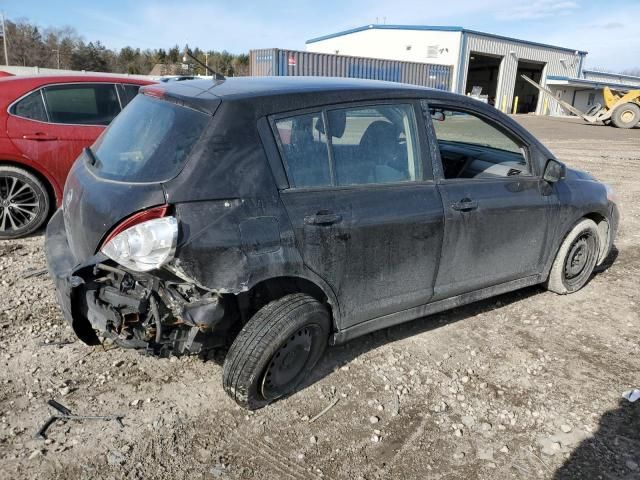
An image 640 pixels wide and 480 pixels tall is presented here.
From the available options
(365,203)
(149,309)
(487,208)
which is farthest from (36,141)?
(487,208)

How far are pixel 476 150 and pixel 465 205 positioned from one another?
126 cm

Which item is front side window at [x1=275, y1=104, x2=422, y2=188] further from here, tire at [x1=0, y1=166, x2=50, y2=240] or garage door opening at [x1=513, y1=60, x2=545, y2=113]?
garage door opening at [x1=513, y1=60, x2=545, y2=113]

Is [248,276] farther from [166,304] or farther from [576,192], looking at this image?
[576,192]

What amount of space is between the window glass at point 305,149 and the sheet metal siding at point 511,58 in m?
37.4

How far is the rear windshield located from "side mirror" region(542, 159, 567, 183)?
8.39ft

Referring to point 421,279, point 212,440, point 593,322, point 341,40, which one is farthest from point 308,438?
point 341,40

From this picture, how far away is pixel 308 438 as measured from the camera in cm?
264

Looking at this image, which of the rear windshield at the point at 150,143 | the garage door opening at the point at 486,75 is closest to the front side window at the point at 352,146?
the rear windshield at the point at 150,143

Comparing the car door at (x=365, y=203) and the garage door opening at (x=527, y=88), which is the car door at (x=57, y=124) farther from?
the garage door opening at (x=527, y=88)

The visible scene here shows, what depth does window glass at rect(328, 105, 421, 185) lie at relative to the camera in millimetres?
2916

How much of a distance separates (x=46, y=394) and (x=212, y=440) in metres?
1.04

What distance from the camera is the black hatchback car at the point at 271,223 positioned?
2.47 m

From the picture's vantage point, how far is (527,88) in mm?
52781

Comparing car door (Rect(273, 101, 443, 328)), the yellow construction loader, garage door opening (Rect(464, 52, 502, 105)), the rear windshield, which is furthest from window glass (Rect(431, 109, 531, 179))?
garage door opening (Rect(464, 52, 502, 105))
